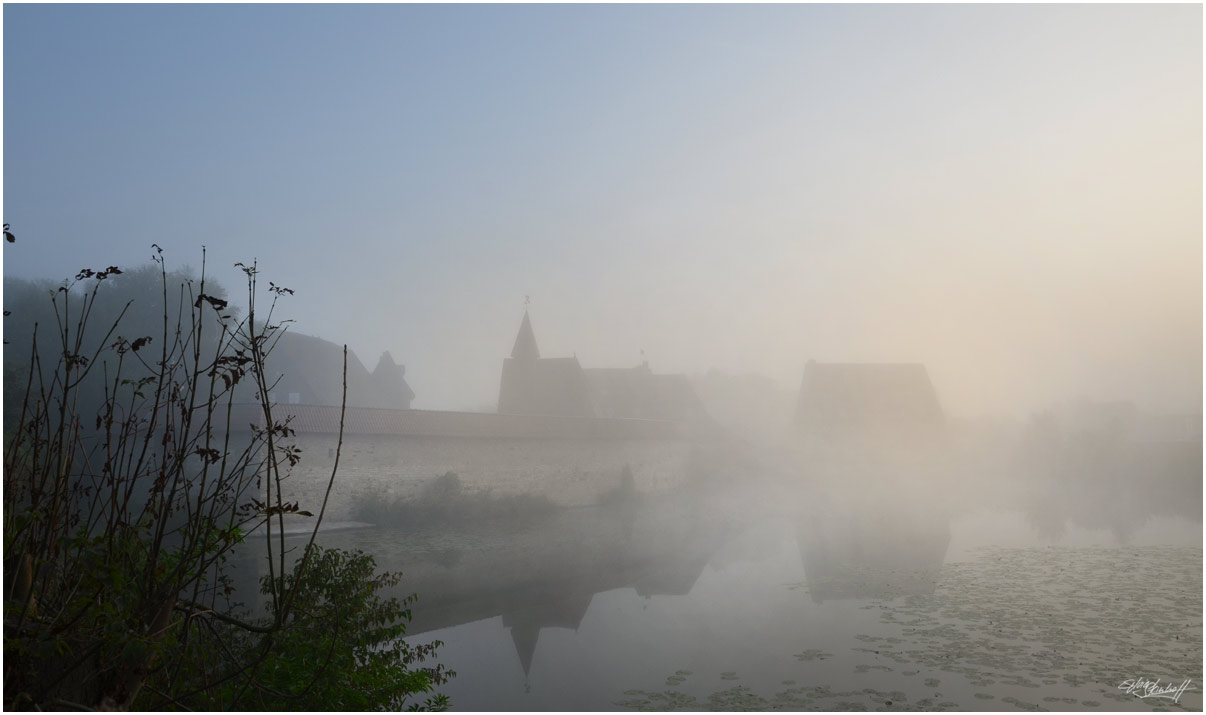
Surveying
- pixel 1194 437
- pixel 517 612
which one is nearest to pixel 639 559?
pixel 517 612

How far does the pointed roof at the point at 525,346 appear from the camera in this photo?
115 ft

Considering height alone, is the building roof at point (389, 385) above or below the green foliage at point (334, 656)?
above

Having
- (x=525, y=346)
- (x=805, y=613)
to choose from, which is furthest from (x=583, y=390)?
(x=805, y=613)

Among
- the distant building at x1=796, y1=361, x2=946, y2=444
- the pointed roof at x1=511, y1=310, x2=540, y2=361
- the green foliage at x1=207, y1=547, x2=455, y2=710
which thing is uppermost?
the pointed roof at x1=511, y1=310, x2=540, y2=361

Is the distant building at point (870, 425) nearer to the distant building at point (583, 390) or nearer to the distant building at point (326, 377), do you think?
the distant building at point (583, 390)

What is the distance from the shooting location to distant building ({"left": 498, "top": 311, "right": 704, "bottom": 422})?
32.6 metres

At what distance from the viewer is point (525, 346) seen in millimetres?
35219

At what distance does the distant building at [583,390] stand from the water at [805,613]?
11392 mm

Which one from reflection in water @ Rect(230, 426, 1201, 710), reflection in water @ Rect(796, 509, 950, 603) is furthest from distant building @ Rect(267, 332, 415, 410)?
reflection in water @ Rect(796, 509, 950, 603)

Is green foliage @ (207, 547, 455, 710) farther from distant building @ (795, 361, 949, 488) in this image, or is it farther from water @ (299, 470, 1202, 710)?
distant building @ (795, 361, 949, 488)

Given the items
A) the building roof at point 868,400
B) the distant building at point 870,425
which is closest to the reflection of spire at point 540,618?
the distant building at point 870,425

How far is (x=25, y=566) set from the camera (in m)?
2.15

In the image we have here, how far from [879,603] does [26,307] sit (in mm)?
24185

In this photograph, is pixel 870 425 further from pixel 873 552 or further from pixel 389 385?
pixel 389 385
